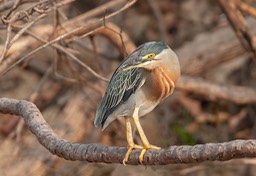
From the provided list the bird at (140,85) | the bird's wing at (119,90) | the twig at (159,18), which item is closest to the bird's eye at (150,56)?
the bird at (140,85)

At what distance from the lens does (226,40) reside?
5539 mm

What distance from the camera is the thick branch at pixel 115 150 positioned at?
7.07ft

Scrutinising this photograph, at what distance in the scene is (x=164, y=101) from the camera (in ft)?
Result: 18.1

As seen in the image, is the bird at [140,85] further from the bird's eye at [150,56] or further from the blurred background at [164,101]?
the blurred background at [164,101]

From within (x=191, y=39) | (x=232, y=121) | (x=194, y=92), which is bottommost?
(x=232, y=121)

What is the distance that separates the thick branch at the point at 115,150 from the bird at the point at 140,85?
0.07 m

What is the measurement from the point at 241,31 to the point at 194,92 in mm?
762

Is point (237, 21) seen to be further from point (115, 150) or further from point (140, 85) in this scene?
point (115, 150)

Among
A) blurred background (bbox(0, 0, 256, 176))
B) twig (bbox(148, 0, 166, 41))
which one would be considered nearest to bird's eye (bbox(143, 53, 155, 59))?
blurred background (bbox(0, 0, 256, 176))

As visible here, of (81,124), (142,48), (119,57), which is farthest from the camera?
A: (119,57)

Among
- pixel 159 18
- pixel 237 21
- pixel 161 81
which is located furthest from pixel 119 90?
pixel 159 18

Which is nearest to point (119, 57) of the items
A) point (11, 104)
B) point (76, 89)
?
point (76, 89)

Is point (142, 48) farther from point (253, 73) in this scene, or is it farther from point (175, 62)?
point (253, 73)

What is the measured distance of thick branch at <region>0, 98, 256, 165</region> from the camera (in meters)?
2.16
